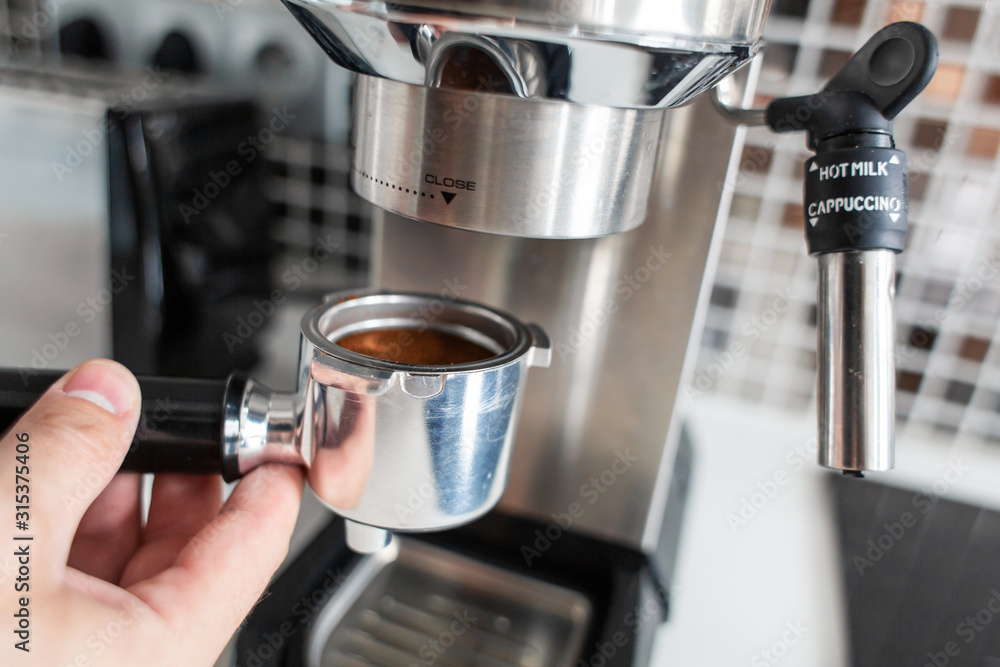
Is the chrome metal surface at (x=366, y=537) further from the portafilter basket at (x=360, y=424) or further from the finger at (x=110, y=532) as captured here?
the finger at (x=110, y=532)

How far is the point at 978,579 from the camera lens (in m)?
0.50

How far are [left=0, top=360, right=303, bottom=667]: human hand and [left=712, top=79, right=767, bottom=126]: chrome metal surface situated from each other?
0.30m

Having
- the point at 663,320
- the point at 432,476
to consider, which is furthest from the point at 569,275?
the point at 432,476

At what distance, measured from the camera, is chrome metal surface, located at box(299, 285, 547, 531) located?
31 centimetres

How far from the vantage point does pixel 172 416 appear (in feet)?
1.11

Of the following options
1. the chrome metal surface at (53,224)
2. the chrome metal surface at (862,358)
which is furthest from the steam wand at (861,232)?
the chrome metal surface at (53,224)

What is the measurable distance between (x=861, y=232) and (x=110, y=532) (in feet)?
1.44

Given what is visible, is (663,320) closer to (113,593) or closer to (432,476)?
(432,476)

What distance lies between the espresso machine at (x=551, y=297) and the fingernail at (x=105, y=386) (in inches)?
0.9

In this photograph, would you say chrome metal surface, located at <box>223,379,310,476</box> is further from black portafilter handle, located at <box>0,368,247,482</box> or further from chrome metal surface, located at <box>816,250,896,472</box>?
chrome metal surface, located at <box>816,250,896,472</box>

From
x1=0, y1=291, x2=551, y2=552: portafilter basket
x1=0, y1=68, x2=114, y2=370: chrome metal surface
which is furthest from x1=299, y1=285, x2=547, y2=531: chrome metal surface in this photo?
x1=0, y1=68, x2=114, y2=370: chrome metal surface

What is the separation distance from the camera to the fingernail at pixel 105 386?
1.01 feet

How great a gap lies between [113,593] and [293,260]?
524 millimetres

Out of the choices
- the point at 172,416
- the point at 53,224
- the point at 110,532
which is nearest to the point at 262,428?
the point at 172,416
